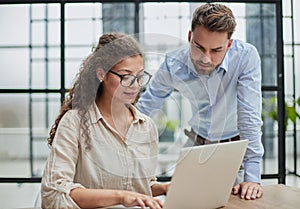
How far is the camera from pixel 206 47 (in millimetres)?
1781

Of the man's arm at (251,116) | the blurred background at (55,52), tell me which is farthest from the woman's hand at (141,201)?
the blurred background at (55,52)

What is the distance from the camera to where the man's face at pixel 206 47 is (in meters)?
1.77

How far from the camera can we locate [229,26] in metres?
1.81

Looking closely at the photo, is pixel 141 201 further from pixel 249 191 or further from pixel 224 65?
pixel 224 65

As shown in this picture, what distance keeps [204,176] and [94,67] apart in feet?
1.76

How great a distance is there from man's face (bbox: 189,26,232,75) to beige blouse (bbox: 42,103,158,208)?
0.31 m

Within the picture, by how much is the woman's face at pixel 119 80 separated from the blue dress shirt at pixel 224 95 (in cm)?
21

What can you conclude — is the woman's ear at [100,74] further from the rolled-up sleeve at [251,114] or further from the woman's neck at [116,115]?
the rolled-up sleeve at [251,114]

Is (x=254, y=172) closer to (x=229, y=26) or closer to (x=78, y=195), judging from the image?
(x=229, y=26)

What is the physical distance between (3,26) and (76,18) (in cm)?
43

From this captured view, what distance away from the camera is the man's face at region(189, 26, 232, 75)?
5.79 feet

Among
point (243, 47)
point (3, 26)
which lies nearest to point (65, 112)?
point (243, 47)

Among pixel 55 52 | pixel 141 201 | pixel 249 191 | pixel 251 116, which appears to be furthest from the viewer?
pixel 55 52

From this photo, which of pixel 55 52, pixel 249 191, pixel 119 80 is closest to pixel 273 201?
pixel 249 191
